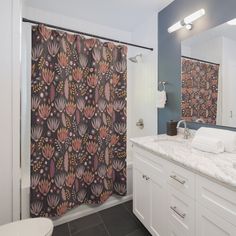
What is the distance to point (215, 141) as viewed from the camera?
122cm

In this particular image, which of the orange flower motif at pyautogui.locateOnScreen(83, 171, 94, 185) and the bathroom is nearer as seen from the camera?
the bathroom

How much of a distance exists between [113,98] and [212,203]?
133 cm

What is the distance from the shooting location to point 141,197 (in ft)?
5.10

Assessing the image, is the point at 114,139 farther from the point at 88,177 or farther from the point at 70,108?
the point at 70,108

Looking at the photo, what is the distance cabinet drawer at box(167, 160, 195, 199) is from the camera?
101cm

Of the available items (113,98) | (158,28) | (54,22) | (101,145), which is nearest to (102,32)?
(54,22)

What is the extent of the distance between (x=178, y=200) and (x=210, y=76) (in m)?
1.17

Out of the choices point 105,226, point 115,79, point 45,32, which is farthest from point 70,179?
point 45,32

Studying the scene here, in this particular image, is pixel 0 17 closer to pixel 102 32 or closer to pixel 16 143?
pixel 16 143

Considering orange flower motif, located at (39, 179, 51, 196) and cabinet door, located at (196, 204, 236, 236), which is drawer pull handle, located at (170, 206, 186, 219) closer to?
cabinet door, located at (196, 204, 236, 236)

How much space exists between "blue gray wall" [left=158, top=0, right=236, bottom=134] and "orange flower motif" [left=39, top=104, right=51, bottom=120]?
1.31 m

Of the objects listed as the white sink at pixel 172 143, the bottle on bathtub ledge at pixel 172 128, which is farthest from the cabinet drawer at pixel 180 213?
the bottle on bathtub ledge at pixel 172 128

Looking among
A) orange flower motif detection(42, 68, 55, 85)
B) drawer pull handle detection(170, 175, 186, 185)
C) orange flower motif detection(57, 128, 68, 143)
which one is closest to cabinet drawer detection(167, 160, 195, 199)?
drawer pull handle detection(170, 175, 186, 185)

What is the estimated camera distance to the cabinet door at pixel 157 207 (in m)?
1.26
